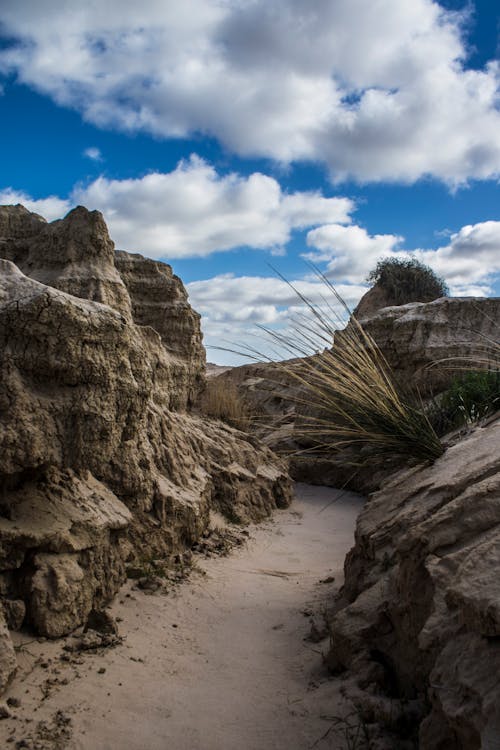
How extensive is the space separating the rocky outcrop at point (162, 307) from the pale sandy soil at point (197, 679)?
4.22 meters

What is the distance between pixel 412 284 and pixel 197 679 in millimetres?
17782

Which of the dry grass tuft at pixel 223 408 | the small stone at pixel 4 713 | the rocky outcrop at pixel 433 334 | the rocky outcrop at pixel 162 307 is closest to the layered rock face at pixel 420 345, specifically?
the rocky outcrop at pixel 433 334

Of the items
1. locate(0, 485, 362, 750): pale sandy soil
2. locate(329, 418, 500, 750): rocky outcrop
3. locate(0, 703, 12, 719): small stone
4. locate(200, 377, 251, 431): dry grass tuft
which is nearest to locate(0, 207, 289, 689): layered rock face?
locate(0, 703, 12, 719): small stone

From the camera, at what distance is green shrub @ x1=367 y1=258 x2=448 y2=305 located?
63.1 feet

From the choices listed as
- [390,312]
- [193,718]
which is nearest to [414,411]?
[193,718]

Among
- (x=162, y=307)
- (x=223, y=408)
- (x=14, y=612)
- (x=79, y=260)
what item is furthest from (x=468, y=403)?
(x=14, y=612)

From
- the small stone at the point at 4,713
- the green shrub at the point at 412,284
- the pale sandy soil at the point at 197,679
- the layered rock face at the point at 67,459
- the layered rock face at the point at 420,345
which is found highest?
the green shrub at the point at 412,284

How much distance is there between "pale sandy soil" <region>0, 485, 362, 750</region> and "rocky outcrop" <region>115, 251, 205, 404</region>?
166 inches

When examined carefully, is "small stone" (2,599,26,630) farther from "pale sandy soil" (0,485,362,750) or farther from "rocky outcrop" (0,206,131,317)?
Answer: "rocky outcrop" (0,206,131,317)

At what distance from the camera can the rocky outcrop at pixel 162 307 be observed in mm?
8414

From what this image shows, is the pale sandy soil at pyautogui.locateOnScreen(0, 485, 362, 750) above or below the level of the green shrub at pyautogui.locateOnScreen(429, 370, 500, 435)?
below

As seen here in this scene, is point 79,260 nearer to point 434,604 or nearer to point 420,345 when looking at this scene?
point 434,604

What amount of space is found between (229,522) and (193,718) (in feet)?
12.1

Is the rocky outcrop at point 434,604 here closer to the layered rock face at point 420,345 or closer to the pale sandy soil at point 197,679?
the pale sandy soil at point 197,679
